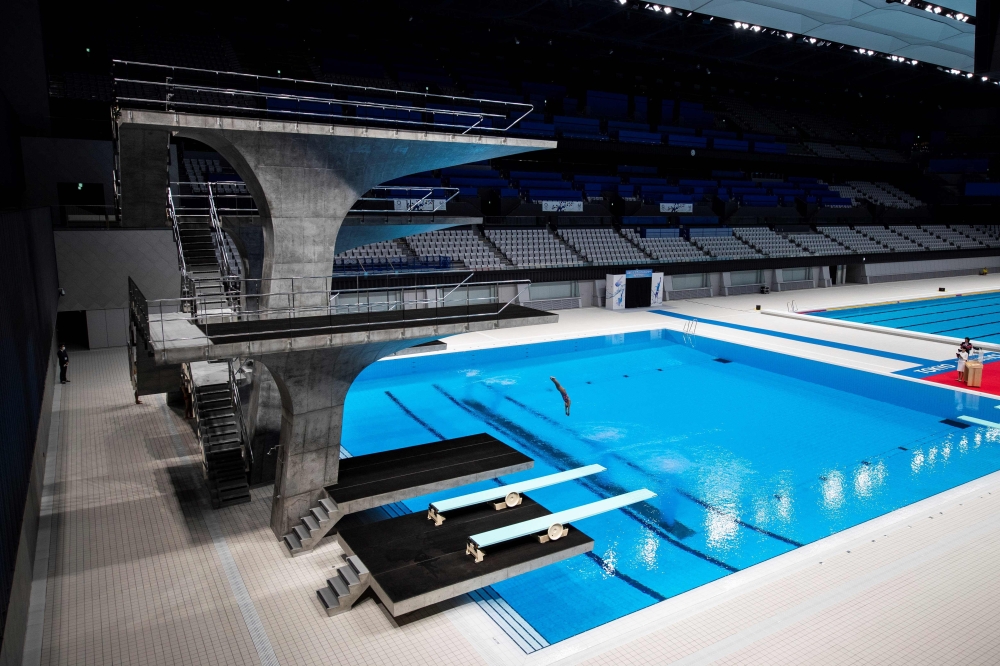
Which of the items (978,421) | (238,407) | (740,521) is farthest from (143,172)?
(978,421)

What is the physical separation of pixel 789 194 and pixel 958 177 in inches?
638

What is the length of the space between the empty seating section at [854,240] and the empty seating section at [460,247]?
24.0m

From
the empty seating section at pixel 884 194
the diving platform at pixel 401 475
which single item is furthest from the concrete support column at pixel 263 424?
the empty seating section at pixel 884 194

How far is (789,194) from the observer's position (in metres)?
40.4

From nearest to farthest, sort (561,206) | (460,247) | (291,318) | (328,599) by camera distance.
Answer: (328,599) < (291,318) < (460,247) < (561,206)

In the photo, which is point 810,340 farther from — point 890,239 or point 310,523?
point 890,239

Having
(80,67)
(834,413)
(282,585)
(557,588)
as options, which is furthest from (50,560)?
(80,67)

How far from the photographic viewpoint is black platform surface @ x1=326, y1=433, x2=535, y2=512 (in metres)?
8.48

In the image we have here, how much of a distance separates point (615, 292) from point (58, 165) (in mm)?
21720

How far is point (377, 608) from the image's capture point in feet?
23.6

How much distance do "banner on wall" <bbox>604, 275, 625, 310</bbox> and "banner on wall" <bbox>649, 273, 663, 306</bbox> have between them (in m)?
1.73

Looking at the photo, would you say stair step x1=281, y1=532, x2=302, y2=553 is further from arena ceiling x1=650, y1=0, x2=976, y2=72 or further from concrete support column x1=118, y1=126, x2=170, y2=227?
arena ceiling x1=650, y1=0, x2=976, y2=72

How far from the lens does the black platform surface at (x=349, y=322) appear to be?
7.06 metres

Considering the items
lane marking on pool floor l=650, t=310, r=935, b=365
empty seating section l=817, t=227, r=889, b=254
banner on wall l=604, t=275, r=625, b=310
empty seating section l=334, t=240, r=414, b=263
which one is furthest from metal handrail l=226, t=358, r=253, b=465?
empty seating section l=817, t=227, r=889, b=254
